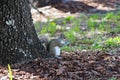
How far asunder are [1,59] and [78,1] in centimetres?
1108

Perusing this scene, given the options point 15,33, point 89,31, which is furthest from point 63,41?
point 15,33

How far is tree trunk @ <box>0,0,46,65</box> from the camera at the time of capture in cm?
529

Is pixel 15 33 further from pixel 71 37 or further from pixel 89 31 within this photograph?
pixel 89 31

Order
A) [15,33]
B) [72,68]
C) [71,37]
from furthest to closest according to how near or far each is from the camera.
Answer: [71,37] → [15,33] → [72,68]

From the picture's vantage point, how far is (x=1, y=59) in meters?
5.29

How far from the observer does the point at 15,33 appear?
Result: 534cm

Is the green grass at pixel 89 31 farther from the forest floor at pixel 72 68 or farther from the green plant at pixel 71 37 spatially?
the forest floor at pixel 72 68

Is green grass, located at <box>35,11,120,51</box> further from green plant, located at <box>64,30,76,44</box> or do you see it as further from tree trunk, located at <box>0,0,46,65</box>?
tree trunk, located at <box>0,0,46,65</box>

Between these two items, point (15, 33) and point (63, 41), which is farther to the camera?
point (63, 41)

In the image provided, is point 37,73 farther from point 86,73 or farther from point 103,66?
point 103,66

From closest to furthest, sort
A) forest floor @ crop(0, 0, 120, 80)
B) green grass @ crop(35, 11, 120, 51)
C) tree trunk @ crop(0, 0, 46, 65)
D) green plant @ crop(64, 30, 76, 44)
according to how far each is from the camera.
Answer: forest floor @ crop(0, 0, 120, 80)
tree trunk @ crop(0, 0, 46, 65)
green grass @ crop(35, 11, 120, 51)
green plant @ crop(64, 30, 76, 44)

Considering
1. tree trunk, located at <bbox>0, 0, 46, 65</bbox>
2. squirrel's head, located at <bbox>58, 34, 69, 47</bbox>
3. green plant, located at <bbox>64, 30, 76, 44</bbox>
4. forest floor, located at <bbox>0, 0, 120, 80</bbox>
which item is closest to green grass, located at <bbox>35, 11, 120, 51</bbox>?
green plant, located at <bbox>64, 30, 76, 44</bbox>

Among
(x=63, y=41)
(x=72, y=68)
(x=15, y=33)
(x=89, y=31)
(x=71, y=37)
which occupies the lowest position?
(x=89, y=31)

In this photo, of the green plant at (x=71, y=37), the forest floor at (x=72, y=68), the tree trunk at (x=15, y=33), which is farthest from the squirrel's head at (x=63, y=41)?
the tree trunk at (x=15, y=33)
